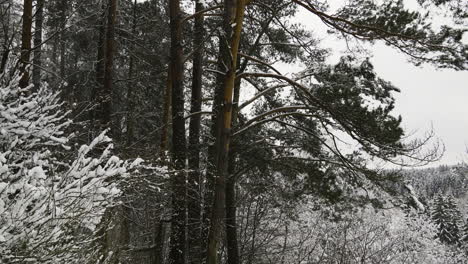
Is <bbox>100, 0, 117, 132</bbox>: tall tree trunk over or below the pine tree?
below

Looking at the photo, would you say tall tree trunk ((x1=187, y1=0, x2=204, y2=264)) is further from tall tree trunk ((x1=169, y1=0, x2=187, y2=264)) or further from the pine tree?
the pine tree

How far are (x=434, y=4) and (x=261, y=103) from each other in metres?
4.58

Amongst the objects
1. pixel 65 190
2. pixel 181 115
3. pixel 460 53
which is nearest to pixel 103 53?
pixel 181 115

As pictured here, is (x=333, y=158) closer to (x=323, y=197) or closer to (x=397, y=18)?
(x=323, y=197)

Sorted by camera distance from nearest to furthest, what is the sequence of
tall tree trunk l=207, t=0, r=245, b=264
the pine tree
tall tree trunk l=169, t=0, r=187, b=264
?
tall tree trunk l=207, t=0, r=245, b=264 → tall tree trunk l=169, t=0, r=187, b=264 → the pine tree

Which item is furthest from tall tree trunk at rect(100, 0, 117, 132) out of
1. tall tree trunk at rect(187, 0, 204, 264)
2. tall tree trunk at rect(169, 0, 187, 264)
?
tall tree trunk at rect(187, 0, 204, 264)

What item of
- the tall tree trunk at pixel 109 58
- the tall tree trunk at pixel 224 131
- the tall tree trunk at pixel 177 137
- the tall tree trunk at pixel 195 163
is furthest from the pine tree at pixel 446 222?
the tall tree trunk at pixel 224 131

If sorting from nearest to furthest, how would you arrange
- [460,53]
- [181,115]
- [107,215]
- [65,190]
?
[65,190] < [107,215] < [460,53] < [181,115]

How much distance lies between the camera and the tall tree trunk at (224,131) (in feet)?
22.2

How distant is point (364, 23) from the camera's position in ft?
24.2

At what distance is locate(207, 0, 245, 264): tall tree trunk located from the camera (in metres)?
6.77

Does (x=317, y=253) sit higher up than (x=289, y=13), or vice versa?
(x=289, y=13)

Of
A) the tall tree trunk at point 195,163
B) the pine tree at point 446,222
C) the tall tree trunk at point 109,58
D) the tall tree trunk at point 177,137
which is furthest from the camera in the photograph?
the pine tree at point 446,222

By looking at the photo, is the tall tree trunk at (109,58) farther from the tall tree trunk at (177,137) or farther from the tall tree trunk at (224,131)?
the tall tree trunk at (224,131)
